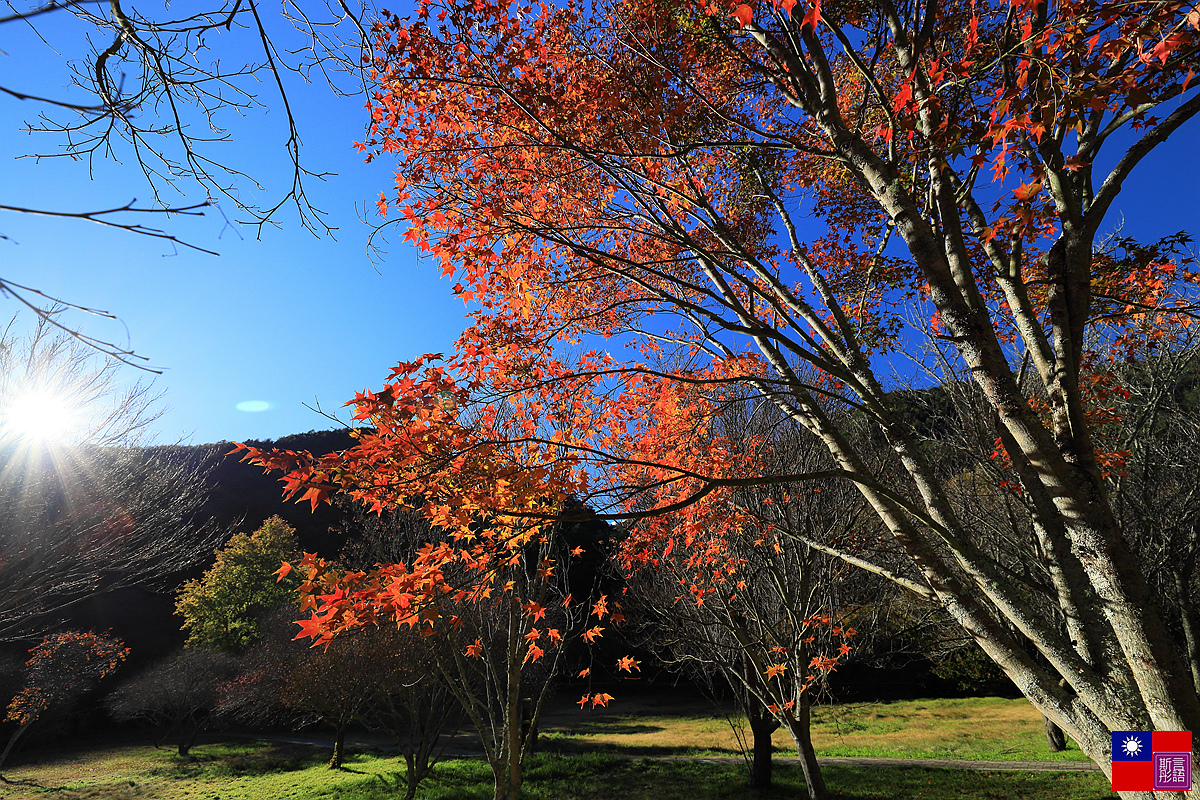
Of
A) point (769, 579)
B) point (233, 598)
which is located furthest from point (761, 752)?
point (233, 598)

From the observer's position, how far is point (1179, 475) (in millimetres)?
9336

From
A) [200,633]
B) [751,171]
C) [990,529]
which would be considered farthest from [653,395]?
[200,633]

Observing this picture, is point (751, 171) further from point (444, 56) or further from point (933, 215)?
point (444, 56)

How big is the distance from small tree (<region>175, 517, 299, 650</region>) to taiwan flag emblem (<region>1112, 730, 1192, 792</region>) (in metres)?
27.8

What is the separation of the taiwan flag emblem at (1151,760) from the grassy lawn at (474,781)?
8647 millimetres

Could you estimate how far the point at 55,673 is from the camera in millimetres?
16641

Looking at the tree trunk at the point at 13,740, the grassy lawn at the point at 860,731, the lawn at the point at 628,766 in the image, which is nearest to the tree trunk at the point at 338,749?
the lawn at the point at 628,766

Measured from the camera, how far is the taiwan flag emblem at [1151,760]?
2.19m

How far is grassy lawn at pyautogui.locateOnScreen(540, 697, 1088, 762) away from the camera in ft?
46.3

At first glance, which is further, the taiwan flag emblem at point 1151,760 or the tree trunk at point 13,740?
the tree trunk at point 13,740

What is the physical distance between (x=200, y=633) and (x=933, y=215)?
3278cm

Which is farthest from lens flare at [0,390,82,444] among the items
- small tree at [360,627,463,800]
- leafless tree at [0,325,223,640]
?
small tree at [360,627,463,800]

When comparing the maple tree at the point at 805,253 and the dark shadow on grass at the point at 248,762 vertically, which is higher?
the maple tree at the point at 805,253

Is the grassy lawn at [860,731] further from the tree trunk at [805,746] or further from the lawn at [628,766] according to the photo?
the tree trunk at [805,746]
